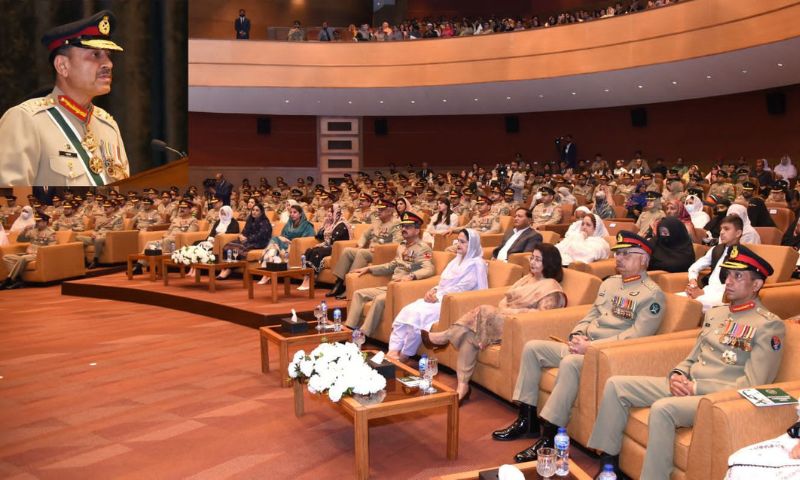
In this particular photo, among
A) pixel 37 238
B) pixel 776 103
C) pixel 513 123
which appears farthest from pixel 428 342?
pixel 513 123

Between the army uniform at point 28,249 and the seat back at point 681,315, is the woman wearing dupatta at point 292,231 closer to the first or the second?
the army uniform at point 28,249

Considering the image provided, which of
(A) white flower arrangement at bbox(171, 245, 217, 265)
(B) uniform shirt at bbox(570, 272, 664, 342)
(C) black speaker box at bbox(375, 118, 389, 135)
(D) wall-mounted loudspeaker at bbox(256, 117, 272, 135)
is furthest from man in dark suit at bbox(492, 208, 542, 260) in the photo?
(D) wall-mounted loudspeaker at bbox(256, 117, 272, 135)

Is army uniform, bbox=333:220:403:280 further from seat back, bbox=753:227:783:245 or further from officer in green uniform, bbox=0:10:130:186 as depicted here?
officer in green uniform, bbox=0:10:130:186

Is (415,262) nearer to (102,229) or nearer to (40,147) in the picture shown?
(40,147)

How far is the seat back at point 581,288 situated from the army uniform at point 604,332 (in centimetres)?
49

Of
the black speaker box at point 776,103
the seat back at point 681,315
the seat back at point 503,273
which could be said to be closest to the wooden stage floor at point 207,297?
the seat back at point 503,273

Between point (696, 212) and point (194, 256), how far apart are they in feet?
18.7

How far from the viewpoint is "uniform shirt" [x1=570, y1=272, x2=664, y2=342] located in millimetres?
3680

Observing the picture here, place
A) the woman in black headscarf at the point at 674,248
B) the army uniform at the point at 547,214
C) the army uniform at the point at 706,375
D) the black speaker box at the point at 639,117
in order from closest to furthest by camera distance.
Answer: the army uniform at the point at 706,375
the woman in black headscarf at the point at 674,248
the army uniform at the point at 547,214
the black speaker box at the point at 639,117

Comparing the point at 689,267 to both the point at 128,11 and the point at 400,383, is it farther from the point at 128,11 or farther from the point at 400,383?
the point at 128,11

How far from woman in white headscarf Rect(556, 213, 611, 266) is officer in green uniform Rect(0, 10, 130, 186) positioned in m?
4.39

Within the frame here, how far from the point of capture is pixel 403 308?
16.9ft

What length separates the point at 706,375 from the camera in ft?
10.2

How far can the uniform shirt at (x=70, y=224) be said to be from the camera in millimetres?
11359
